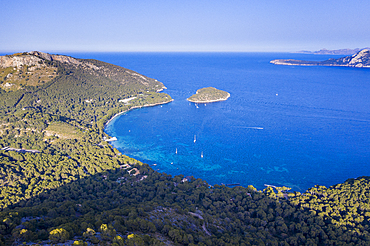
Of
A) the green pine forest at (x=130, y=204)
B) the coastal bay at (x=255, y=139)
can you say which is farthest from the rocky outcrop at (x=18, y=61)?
the coastal bay at (x=255, y=139)

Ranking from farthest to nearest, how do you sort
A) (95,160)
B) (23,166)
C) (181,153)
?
1. (181,153)
2. (95,160)
3. (23,166)

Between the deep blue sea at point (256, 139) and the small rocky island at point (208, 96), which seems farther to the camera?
the small rocky island at point (208, 96)

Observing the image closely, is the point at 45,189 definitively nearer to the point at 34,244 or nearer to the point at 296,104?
the point at 34,244

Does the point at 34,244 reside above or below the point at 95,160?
above

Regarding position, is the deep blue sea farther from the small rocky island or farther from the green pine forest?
the small rocky island

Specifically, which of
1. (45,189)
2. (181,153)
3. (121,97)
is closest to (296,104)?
(181,153)

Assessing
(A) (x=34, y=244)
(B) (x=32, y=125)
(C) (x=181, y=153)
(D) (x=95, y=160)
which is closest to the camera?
(A) (x=34, y=244)

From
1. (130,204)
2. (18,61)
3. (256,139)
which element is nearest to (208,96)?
(256,139)

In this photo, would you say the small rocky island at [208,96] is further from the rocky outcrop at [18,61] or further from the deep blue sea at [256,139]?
the rocky outcrop at [18,61]

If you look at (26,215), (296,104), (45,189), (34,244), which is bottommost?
(45,189)
